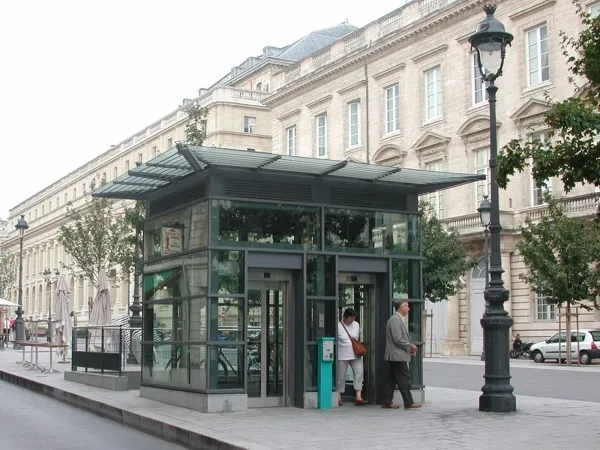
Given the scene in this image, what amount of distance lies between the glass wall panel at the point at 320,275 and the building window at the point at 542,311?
2669 centimetres

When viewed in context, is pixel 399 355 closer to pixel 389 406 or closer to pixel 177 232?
pixel 389 406

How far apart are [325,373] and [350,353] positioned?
64cm

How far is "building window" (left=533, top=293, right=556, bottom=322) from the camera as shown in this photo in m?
39.2

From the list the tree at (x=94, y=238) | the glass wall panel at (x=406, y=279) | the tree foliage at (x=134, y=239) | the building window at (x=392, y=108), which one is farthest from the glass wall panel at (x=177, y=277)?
the building window at (x=392, y=108)

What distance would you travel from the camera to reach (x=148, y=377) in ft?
52.5

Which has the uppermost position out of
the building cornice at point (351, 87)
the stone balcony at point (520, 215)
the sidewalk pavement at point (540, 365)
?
the building cornice at point (351, 87)

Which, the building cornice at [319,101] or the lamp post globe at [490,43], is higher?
the building cornice at [319,101]

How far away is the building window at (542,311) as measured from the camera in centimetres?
3916

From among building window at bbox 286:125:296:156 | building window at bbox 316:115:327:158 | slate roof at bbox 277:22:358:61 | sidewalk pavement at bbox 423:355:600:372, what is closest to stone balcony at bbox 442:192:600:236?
sidewalk pavement at bbox 423:355:600:372

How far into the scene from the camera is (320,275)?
48.0ft

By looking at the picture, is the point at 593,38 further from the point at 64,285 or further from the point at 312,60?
the point at 312,60

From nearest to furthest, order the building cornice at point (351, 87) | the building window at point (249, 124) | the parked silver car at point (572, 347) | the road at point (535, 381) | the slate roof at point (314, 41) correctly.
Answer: the road at point (535, 381)
the parked silver car at point (572, 347)
the building cornice at point (351, 87)
the building window at point (249, 124)
the slate roof at point (314, 41)

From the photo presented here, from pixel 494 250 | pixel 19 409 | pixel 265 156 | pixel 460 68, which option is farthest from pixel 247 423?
pixel 460 68

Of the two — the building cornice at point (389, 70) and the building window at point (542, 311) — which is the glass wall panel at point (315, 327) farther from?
the building cornice at point (389, 70)
